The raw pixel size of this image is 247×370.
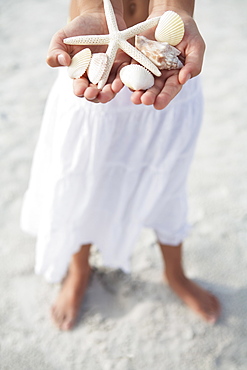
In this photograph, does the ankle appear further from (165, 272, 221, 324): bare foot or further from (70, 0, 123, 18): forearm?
(70, 0, 123, 18): forearm

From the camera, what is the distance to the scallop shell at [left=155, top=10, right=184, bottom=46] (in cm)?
110

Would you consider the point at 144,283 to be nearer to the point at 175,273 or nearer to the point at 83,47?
the point at 175,273

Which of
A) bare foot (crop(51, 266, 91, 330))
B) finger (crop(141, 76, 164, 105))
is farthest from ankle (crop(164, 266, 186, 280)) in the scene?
finger (crop(141, 76, 164, 105))

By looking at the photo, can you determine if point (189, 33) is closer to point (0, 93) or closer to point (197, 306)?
point (197, 306)

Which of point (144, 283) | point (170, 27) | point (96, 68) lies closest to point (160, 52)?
point (170, 27)

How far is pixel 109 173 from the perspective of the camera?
4.42 ft

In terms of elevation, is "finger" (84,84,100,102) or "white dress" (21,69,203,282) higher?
"finger" (84,84,100,102)

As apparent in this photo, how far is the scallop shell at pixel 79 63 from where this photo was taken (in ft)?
3.48

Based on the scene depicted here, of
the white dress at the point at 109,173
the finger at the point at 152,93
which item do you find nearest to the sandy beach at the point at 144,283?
the white dress at the point at 109,173

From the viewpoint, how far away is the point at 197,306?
1695 mm

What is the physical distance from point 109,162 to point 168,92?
369 mm

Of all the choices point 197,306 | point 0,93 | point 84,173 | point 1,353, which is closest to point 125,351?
point 197,306

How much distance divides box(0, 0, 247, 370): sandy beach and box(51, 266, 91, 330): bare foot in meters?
0.03

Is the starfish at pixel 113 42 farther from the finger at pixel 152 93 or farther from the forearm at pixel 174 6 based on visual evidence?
the forearm at pixel 174 6
